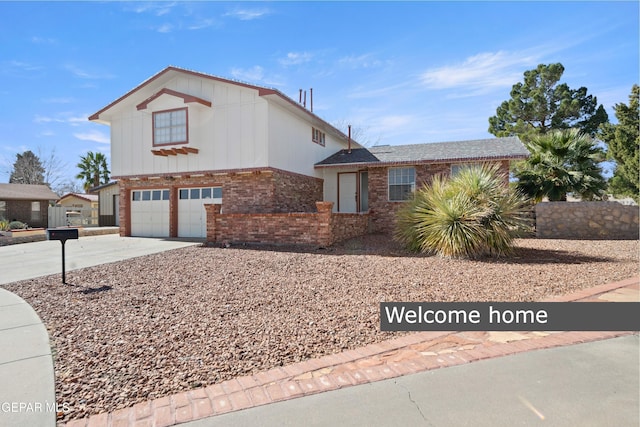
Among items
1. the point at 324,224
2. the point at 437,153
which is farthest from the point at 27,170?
the point at 437,153

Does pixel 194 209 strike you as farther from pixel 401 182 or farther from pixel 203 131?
pixel 401 182

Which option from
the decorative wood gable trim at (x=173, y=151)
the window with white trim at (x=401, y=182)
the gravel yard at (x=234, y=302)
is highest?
the decorative wood gable trim at (x=173, y=151)

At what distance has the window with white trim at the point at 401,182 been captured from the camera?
15.0 m

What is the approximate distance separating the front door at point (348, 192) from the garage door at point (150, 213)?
8.21 meters

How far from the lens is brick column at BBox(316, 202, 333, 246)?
36.2 feet

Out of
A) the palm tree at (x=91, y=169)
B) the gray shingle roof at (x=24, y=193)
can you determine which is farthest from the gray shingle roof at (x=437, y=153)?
the palm tree at (x=91, y=169)

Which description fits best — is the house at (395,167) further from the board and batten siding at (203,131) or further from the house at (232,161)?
the board and batten siding at (203,131)

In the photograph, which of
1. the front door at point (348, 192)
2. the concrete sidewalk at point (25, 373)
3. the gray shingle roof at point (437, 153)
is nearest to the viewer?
the concrete sidewalk at point (25, 373)

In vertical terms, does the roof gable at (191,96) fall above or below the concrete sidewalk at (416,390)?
above

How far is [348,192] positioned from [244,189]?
572 centimetres

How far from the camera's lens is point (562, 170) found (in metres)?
13.4

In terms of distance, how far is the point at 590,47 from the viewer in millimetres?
8359

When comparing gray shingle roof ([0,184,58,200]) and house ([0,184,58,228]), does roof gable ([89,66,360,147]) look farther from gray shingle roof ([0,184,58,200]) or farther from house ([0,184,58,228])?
house ([0,184,58,228])

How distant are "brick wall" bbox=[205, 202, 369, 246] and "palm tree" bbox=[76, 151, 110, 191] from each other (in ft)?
109
